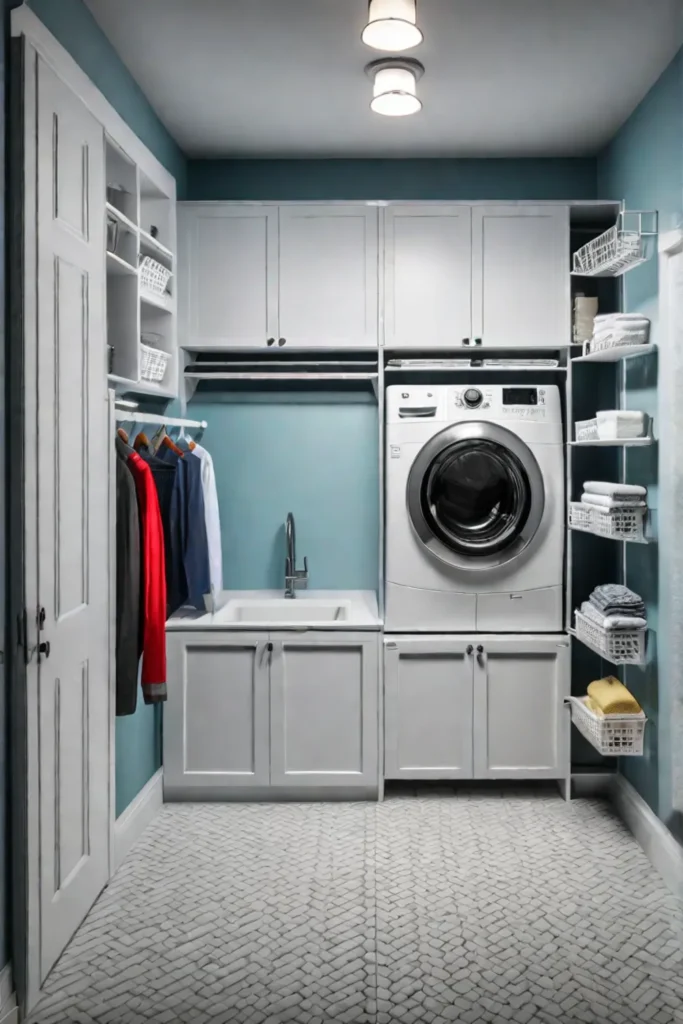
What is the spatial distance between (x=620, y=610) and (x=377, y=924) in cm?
141

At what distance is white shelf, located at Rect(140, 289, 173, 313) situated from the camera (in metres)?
3.36

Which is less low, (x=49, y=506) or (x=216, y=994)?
(x=49, y=506)

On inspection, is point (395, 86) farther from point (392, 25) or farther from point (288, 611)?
point (288, 611)

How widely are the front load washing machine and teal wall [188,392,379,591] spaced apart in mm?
493

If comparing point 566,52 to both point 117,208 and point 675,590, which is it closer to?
point 117,208

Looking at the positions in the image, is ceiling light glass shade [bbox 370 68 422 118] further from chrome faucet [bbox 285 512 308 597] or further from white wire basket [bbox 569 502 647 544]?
chrome faucet [bbox 285 512 308 597]

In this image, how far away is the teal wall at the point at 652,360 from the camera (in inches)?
121

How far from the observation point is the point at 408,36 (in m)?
2.58

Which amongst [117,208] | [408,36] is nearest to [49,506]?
[117,208]

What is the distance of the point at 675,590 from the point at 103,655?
1953mm

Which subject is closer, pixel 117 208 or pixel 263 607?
pixel 117 208

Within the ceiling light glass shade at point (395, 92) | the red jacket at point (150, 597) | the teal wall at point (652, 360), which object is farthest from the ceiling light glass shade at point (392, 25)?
the red jacket at point (150, 597)

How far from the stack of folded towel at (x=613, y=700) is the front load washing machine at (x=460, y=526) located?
1.43ft

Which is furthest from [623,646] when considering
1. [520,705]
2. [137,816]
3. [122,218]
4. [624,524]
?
[122,218]
